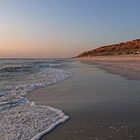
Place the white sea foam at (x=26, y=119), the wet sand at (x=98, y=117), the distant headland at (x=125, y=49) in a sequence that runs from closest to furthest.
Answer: the wet sand at (x=98, y=117) → the white sea foam at (x=26, y=119) → the distant headland at (x=125, y=49)

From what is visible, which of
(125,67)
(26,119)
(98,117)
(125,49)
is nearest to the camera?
(98,117)

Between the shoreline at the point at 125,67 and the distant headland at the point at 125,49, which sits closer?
the shoreline at the point at 125,67

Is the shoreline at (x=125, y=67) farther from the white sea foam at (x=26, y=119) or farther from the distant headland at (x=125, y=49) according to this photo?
the distant headland at (x=125, y=49)

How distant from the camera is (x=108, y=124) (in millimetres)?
4930

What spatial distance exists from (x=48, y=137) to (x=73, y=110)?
187cm

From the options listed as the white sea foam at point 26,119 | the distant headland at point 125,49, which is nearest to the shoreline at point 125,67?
the white sea foam at point 26,119

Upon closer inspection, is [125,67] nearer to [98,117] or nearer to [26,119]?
[98,117]

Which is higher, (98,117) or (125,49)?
(125,49)

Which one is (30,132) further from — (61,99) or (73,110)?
(61,99)

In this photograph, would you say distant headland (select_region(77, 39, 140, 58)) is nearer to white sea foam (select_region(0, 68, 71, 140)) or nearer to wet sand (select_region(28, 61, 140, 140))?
wet sand (select_region(28, 61, 140, 140))

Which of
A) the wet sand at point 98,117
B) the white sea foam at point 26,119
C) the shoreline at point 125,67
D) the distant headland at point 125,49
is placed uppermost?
the distant headland at point 125,49

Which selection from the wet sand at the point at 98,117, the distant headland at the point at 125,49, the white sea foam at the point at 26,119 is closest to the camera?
the wet sand at the point at 98,117

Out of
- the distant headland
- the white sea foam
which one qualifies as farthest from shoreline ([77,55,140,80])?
the distant headland

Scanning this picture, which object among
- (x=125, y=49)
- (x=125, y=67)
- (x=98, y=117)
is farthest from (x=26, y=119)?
(x=125, y=49)
